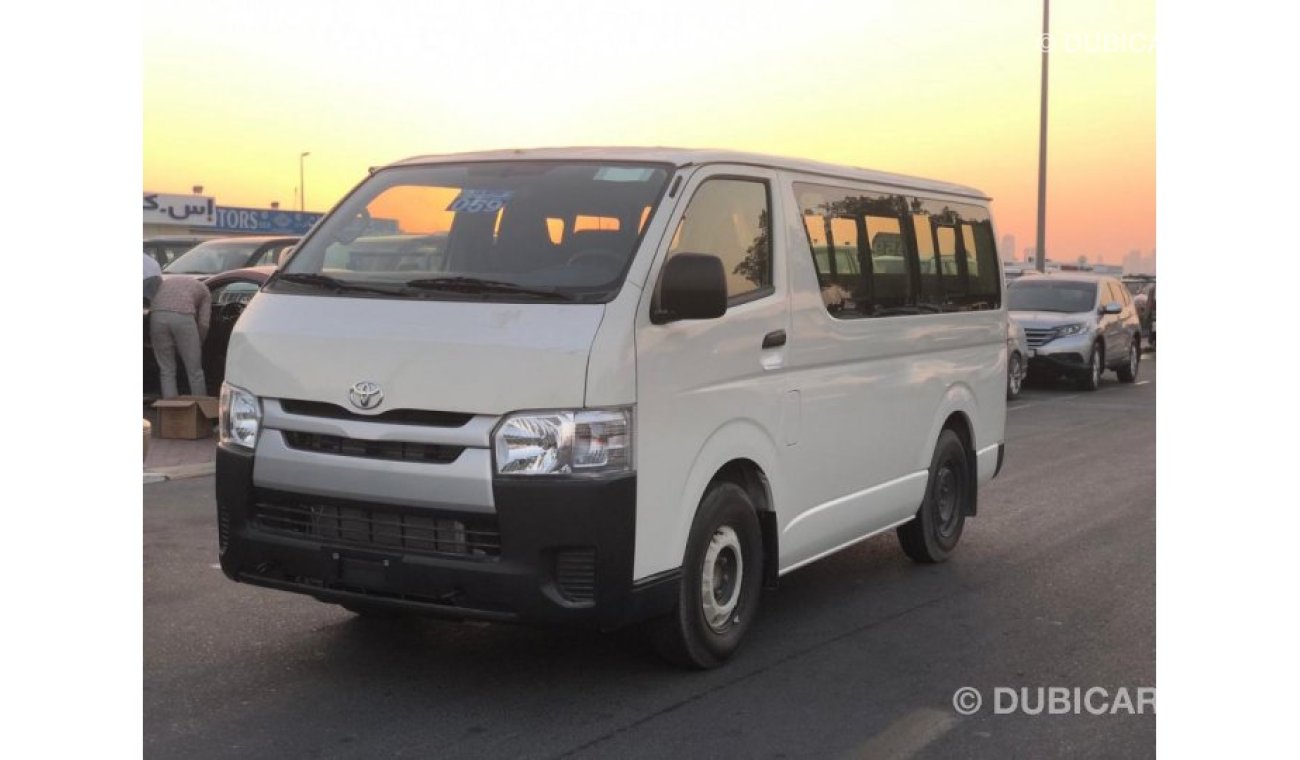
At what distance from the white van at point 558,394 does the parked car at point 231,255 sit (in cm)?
1030

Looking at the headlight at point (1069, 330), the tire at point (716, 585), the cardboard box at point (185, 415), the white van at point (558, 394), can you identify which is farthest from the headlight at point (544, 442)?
the headlight at point (1069, 330)

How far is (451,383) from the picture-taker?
5.12m

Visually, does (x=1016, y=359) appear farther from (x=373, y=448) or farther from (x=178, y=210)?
(x=178, y=210)

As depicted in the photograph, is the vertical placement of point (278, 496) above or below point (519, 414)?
below

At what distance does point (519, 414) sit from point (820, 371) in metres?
1.96

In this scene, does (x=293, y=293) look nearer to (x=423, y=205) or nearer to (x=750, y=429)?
(x=423, y=205)

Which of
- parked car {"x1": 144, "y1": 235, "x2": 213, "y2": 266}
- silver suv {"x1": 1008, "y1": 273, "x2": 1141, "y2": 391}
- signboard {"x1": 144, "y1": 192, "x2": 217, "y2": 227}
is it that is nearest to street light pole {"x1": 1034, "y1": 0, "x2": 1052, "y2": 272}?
silver suv {"x1": 1008, "y1": 273, "x2": 1141, "y2": 391}

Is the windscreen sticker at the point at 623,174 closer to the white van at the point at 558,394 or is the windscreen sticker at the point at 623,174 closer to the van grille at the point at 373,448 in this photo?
the white van at the point at 558,394

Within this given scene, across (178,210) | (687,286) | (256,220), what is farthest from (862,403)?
(256,220)

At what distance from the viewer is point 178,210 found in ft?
209

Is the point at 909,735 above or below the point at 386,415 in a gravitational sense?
below

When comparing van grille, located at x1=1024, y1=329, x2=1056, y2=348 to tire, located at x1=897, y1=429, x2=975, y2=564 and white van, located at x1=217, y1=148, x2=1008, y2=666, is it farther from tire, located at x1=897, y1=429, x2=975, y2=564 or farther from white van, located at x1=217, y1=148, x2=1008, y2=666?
white van, located at x1=217, y1=148, x2=1008, y2=666

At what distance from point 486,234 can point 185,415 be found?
8.13 metres

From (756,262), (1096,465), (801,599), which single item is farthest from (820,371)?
(1096,465)
